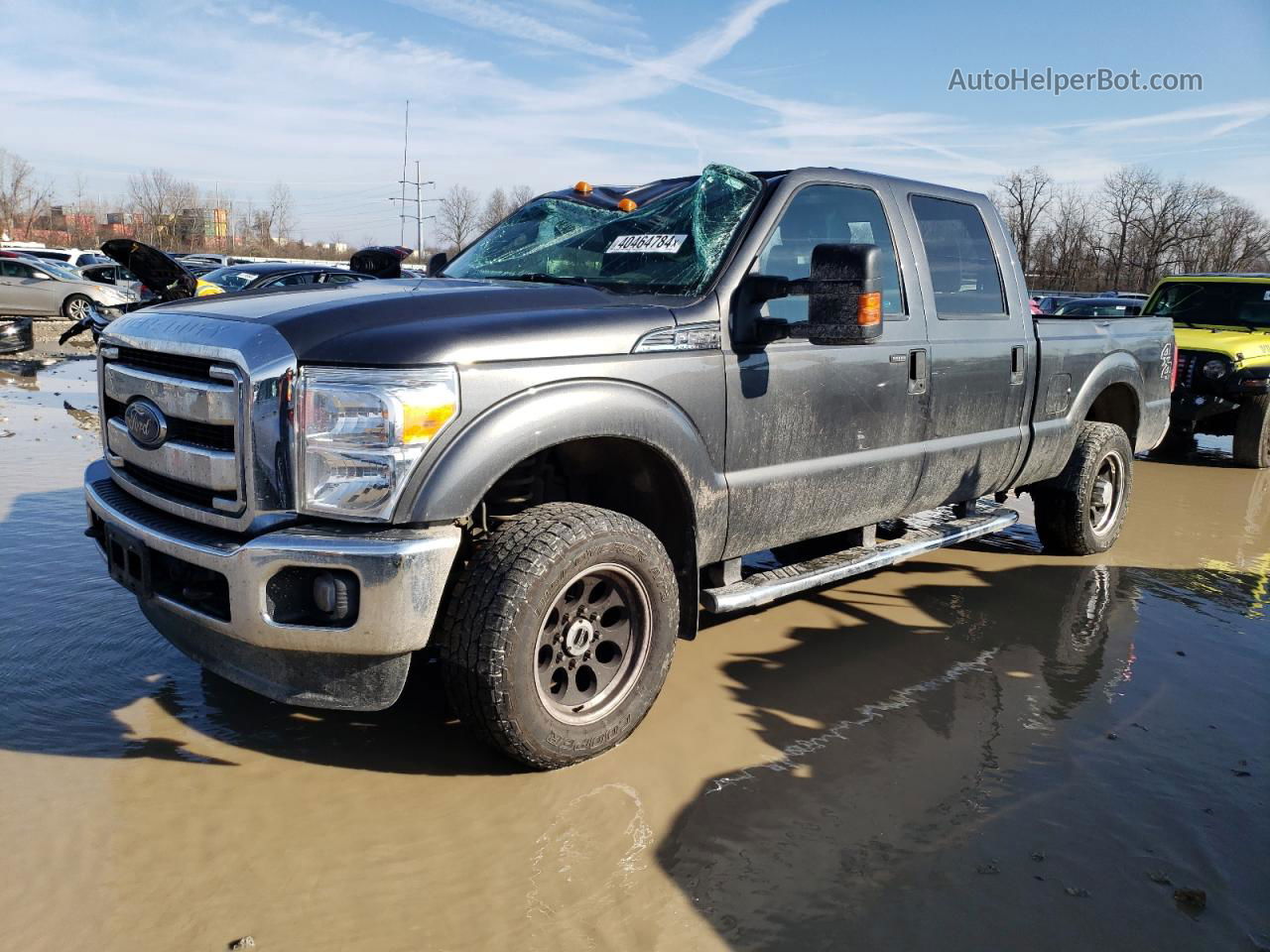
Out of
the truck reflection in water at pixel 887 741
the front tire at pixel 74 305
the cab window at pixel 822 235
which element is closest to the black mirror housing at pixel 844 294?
the cab window at pixel 822 235

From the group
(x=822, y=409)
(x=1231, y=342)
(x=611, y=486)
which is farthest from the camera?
(x=1231, y=342)

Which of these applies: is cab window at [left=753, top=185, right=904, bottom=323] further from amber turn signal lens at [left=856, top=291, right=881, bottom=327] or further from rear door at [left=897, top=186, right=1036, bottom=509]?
amber turn signal lens at [left=856, top=291, right=881, bottom=327]

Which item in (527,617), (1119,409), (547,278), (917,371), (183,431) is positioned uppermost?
(547,278)

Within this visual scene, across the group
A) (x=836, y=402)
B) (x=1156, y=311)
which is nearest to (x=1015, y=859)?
(x=836, y=402)

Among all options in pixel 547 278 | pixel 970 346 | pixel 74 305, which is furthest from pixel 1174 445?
pixel 74 305

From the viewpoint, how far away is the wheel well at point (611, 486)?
11.2 feet

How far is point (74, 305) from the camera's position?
20.2m

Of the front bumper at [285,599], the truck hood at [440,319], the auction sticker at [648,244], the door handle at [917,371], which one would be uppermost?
the auction sticker at [648,244]

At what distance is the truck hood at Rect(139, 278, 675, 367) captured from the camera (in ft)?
9.29

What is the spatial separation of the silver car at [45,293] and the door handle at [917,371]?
19.3m

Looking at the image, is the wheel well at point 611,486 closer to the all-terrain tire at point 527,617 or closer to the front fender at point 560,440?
the front fender at point 560,440

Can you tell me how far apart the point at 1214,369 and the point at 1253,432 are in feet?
2.78

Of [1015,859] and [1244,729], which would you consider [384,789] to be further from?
[1244,729]

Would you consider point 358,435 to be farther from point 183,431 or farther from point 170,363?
point 170,363
